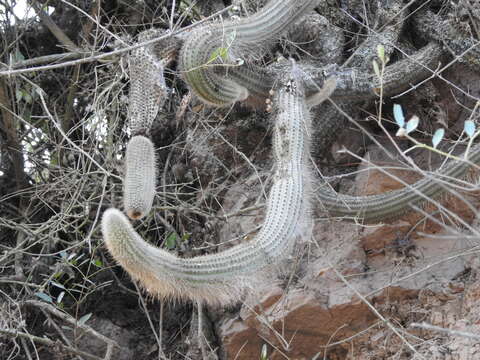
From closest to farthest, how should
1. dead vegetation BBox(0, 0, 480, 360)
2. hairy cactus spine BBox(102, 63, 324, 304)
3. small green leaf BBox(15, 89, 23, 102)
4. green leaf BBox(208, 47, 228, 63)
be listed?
hairy cactus spine BBox(102, 63, 324, 304) < green leaf BBox(208, 47, 228, 63) < dead vegetation BBox(0, 0, 480, 360) < small green leaf BBox(15, 89, 23, 102)

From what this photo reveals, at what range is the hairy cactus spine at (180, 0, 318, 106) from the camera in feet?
10.7

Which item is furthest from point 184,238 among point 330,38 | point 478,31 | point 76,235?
point 478,31

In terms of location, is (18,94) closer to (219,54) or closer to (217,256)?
(219,54)

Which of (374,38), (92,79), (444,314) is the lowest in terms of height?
(444,314)

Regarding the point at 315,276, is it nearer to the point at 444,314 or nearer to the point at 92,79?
the point at 444,314

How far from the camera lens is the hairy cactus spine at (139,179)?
2.73 meters

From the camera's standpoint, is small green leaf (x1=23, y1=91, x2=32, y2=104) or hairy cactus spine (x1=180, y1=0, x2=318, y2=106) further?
small green leaf (x1=23, y1=91, x2=32, y2=104)

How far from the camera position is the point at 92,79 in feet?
16.0

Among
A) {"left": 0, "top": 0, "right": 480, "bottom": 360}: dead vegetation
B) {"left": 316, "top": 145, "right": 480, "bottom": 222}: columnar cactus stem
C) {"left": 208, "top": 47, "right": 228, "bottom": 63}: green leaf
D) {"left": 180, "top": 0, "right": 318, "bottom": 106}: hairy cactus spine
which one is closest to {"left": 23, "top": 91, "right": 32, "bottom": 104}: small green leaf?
{"left": 0, "top": 0, "right": 480, "bottom": 360}: dead vegetation

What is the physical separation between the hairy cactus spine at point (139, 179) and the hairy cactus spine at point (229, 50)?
0.44 m

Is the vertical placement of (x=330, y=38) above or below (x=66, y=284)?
above

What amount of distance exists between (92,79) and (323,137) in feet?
5.66

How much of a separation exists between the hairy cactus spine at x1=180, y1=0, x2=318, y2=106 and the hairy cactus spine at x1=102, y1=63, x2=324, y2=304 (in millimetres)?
504

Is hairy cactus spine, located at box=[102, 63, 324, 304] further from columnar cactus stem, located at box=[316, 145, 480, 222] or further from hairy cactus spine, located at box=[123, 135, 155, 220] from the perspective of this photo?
columnar cactus stem, located at box=[316, 145, 480, 222]
